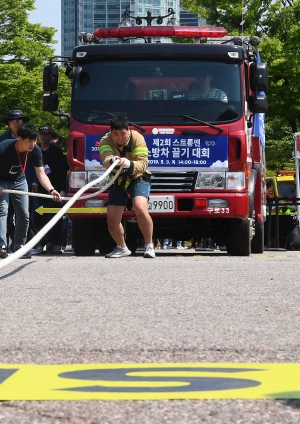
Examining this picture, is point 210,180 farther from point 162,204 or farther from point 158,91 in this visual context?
point 158,91

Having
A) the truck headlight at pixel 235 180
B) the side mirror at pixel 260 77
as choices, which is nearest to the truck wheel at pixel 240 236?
the truck headlight at pixel 235 180

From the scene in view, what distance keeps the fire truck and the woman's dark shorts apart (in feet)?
3.02

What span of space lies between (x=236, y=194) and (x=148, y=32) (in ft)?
8.98

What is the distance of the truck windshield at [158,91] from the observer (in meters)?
13.5

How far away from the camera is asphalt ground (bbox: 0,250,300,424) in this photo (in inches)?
134

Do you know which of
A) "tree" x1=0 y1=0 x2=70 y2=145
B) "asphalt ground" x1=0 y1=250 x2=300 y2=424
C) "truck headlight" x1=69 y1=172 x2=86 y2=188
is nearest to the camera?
"asphalt ground" x1=0 y1=250 x2=300 y2=424

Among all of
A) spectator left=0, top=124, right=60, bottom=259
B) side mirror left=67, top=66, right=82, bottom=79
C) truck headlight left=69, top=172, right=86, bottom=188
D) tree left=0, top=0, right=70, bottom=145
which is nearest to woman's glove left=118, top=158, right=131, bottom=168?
spectator left=0, top=124, right=60, bottom=259

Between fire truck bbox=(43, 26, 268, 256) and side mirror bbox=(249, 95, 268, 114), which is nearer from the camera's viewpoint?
fire truck bbox=(43, 26, 268, 256)

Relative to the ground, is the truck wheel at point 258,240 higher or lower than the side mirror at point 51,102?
lower

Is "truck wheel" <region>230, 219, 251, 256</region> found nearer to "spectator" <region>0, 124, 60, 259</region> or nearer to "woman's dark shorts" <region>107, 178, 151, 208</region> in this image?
"woman's dark shorts" <region>107, 178, 151, 208</region>

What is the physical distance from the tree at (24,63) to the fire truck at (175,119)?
2794 centimetres

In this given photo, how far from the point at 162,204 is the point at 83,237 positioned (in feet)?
4.42

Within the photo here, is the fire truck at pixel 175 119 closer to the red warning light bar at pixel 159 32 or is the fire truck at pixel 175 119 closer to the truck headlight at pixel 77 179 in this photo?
the truck headlight at pixel 77 179

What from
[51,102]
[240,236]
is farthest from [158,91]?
[240,236]
